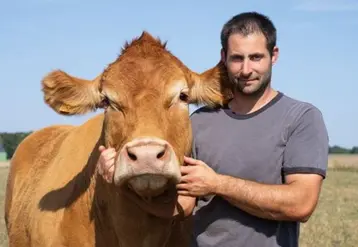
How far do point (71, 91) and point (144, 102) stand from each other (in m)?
1.13

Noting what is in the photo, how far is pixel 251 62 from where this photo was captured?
498 centimetres

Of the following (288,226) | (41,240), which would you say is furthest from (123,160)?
(41,240)

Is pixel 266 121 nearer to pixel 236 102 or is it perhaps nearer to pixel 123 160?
pixel 236 102

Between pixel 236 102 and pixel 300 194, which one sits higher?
pixel 236 102

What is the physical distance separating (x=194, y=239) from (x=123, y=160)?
4.59 ft

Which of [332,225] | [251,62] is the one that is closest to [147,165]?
[251,62]

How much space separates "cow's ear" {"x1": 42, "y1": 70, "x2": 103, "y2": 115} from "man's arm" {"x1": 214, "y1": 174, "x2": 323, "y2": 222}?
55.2 inches

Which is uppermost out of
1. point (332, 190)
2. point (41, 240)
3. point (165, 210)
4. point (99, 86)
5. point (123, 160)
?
point (99, 86)

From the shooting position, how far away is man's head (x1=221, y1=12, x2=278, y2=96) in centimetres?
498

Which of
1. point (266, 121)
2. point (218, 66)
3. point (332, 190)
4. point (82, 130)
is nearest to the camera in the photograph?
point (266, 121)

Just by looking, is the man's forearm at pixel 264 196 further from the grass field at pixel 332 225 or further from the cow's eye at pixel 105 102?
the grass field at pixel 332 225

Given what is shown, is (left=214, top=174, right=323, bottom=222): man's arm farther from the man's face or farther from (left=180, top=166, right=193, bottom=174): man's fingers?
the man's face

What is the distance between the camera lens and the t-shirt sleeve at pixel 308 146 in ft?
15.7

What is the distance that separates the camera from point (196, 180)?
453cm
